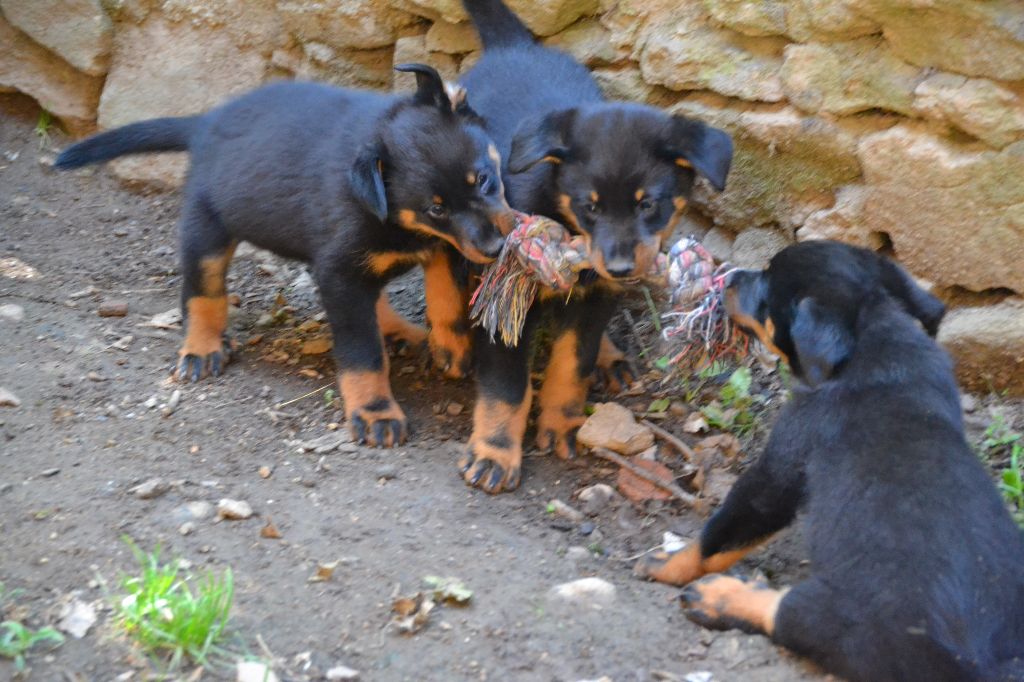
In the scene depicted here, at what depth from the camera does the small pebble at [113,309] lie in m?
4.89

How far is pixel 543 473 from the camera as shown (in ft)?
13.9

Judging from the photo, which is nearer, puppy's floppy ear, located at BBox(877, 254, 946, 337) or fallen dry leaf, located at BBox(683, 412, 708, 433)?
puppy's floppy ear, located at BBox(877, 254, 946, 337)

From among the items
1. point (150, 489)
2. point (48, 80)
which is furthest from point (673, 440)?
point (48, 80)

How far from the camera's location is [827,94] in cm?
411

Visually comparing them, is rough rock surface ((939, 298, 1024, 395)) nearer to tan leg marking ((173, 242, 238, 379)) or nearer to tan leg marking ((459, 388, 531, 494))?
tan leg marking ((459, 388, 531, 494))

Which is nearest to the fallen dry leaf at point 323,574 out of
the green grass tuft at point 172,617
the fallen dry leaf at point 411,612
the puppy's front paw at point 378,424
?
the fallen dry leaf at point 411,612

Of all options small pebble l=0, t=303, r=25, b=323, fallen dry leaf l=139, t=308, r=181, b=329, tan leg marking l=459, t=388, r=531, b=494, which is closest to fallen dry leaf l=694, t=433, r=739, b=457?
tan leg marking l=459, t=388, r=531, b=494

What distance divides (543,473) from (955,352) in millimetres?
1522

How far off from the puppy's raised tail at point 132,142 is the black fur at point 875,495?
8.33 ft

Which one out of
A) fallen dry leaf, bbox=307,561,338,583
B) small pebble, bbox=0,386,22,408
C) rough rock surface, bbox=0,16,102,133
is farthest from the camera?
rough rock surface, bbox=0,16,102,133

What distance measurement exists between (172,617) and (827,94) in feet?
9.15

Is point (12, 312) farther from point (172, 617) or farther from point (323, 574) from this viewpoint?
point (172, 617)

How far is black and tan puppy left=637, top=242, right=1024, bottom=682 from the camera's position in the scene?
9.38ft

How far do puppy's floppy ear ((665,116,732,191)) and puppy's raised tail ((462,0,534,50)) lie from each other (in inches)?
46.8
